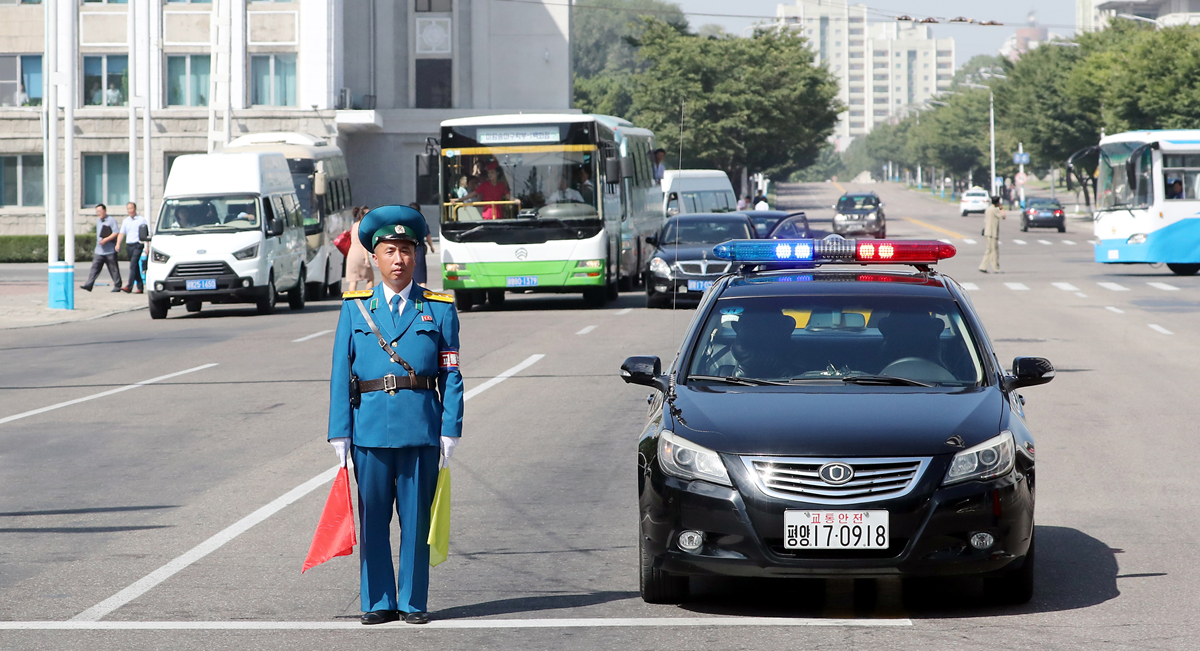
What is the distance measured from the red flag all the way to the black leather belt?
1.08ft

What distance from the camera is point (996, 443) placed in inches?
238

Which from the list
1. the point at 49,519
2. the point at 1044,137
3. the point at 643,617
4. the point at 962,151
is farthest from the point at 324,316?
the point at 962,151

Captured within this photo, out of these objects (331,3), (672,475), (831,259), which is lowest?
(672,475)

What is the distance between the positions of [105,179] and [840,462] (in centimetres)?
5174

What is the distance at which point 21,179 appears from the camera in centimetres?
5462

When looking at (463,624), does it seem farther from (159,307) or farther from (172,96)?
(172,96)

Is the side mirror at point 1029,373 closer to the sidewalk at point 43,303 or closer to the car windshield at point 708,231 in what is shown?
the car windshield at point 708,231

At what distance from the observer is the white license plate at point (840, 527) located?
5824 millimetres

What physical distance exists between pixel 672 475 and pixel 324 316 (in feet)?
68.4

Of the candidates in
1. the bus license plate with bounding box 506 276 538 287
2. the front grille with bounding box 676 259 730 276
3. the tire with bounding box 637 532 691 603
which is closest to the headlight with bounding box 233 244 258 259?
the bus license plate with bounding box 506 276 538 287

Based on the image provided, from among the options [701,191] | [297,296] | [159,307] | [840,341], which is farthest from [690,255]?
[701,191]

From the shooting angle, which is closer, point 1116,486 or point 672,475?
point 672,475

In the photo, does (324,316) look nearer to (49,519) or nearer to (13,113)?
(49,519)

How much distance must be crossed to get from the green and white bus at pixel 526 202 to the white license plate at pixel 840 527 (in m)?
19.9
